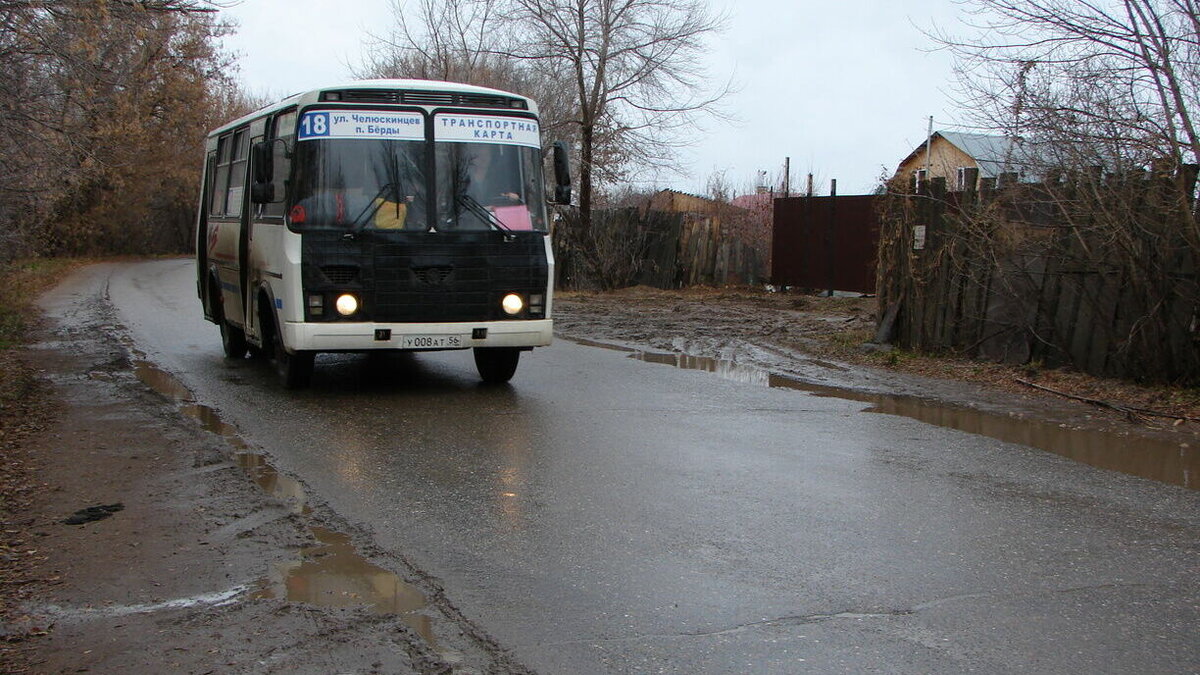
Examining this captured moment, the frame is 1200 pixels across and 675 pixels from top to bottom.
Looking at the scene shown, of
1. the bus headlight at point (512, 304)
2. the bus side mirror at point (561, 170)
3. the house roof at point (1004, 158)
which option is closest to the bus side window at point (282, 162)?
the bus headlight at point (512, 304)

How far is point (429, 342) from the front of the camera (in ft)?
34.8

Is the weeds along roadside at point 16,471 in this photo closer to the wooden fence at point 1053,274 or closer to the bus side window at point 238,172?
the bus side window at point 238,172

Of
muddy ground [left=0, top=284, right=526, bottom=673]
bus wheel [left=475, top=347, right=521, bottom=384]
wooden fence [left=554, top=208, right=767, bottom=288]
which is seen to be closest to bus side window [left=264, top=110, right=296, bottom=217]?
bus wheel [left=475, top=347, right=521, bottom=384]

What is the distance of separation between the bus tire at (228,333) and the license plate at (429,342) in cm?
348

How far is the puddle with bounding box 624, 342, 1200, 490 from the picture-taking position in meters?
8.12

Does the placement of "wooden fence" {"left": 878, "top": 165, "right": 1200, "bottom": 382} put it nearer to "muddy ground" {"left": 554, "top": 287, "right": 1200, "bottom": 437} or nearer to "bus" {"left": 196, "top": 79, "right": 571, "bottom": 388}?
"muddy ground" {"left": 554, "top": 287, "right": 1200, "bottom": 437}

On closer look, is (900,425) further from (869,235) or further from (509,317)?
(869,235)

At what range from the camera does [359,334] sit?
10398mm

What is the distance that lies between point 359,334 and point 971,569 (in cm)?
643

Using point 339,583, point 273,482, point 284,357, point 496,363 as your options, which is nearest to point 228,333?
point 284,357

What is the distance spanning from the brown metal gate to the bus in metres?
12.6

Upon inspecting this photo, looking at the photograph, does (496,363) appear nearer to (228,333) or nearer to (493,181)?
(493,181)

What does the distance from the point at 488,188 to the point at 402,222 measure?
36.2 inches

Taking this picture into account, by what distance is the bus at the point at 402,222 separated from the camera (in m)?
10.4
